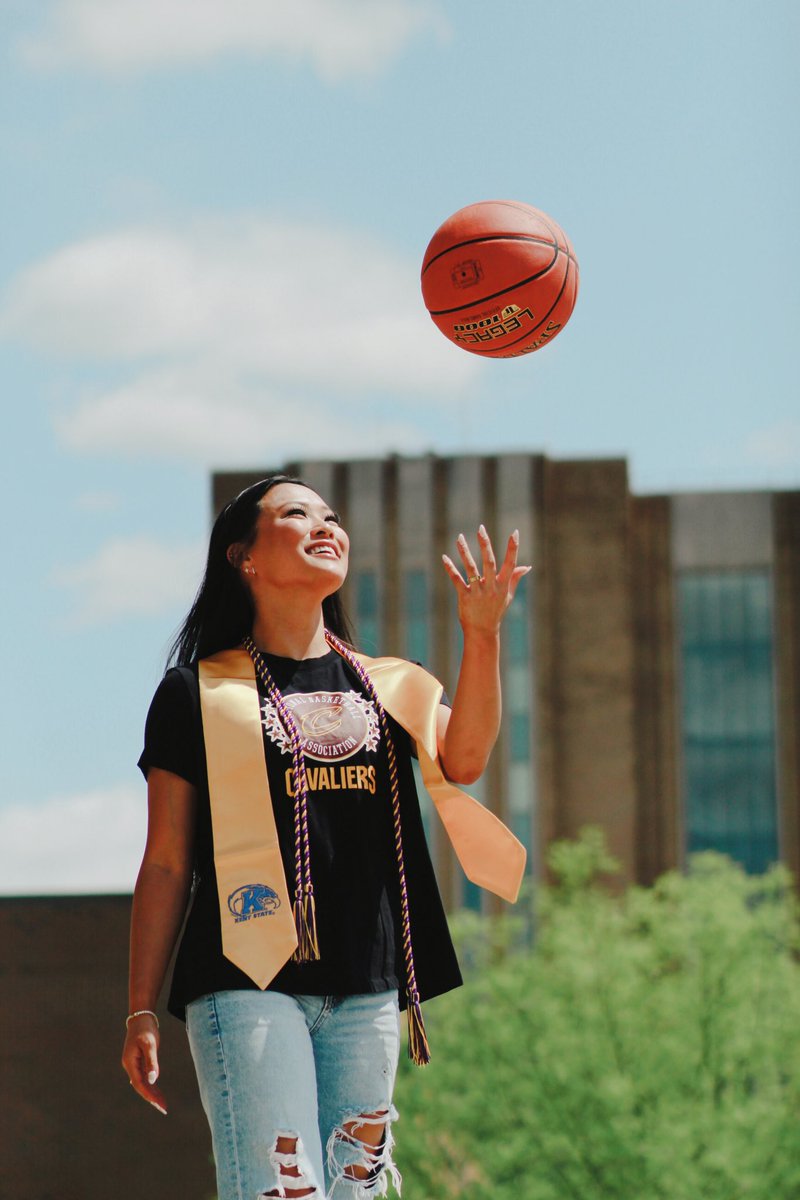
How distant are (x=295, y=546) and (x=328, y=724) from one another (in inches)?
21.2

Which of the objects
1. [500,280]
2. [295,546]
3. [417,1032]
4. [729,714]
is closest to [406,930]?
[417,1032]

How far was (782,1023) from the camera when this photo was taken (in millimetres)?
29375

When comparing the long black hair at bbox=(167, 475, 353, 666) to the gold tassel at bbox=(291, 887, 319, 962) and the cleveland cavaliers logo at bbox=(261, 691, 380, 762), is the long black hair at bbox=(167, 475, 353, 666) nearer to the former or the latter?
the cleveland cavaliers logo at bbox=(261, 691, 380, 762)

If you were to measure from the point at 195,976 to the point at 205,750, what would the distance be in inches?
23.7

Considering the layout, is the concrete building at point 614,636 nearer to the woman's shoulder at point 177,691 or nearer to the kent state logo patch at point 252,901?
the woman's shoulder at point 177,691

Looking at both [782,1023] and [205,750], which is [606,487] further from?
[205,750]

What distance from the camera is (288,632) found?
193 inches

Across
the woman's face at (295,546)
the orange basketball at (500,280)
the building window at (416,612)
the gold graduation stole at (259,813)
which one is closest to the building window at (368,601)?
the building window at (416,612)

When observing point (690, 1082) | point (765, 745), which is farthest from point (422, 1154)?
point (765, 745)

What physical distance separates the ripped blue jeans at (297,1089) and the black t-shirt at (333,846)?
0.22 ft

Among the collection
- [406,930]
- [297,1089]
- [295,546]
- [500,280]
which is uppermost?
[500,280]

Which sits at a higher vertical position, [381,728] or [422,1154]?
[381,728]

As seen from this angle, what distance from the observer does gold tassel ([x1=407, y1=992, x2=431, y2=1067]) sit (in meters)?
4.50

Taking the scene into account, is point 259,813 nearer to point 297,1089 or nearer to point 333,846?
point 333,846
